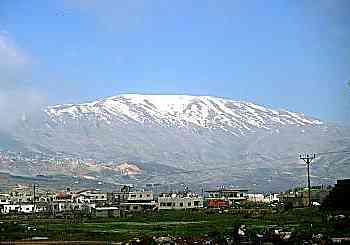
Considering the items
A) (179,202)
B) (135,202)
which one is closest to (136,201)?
(135,202)

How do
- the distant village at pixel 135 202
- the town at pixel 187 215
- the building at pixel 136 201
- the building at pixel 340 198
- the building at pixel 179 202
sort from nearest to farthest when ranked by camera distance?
1. the town at pixel 187 215
2. the building at pixel 340 198
3. the distant village at pixel 135 202
4. the building at pixel 179 202
5. the building at pixel 136 201

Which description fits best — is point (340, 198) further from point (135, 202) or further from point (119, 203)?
point (119, 203)

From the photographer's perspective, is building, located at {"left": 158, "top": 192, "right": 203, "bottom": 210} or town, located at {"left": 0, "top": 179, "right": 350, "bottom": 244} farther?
building, located at {"left": 158, "top": 192, "right": 203, "bottom": 210}

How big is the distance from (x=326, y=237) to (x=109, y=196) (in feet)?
220

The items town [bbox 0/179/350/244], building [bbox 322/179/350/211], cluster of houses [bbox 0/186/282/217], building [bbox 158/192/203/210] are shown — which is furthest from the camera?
building [bbox 158/192/203/210]

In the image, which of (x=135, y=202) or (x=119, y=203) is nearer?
(x=135, y=202)

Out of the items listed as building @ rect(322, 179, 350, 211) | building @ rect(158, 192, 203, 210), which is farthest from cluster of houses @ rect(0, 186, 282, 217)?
building @ rect(322, 179, 350, 211)

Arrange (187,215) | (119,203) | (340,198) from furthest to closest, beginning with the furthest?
1. (119,203)
2. (187,215)
3. (340,198)

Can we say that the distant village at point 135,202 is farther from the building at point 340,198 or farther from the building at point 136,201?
the building at point 340,198

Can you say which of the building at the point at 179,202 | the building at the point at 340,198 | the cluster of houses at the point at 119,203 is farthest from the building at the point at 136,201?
the building at the point at 340,198

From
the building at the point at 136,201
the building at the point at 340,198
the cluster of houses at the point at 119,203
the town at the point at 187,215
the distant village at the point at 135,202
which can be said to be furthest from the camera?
the building at the point at 136,201

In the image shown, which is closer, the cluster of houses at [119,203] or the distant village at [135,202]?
the distant village at [135,202]

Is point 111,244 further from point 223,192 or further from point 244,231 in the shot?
point 223,192

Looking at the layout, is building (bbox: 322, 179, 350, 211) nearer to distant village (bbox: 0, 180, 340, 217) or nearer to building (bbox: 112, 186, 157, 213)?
distant village (bbox: 0, 180, 340, 217)
